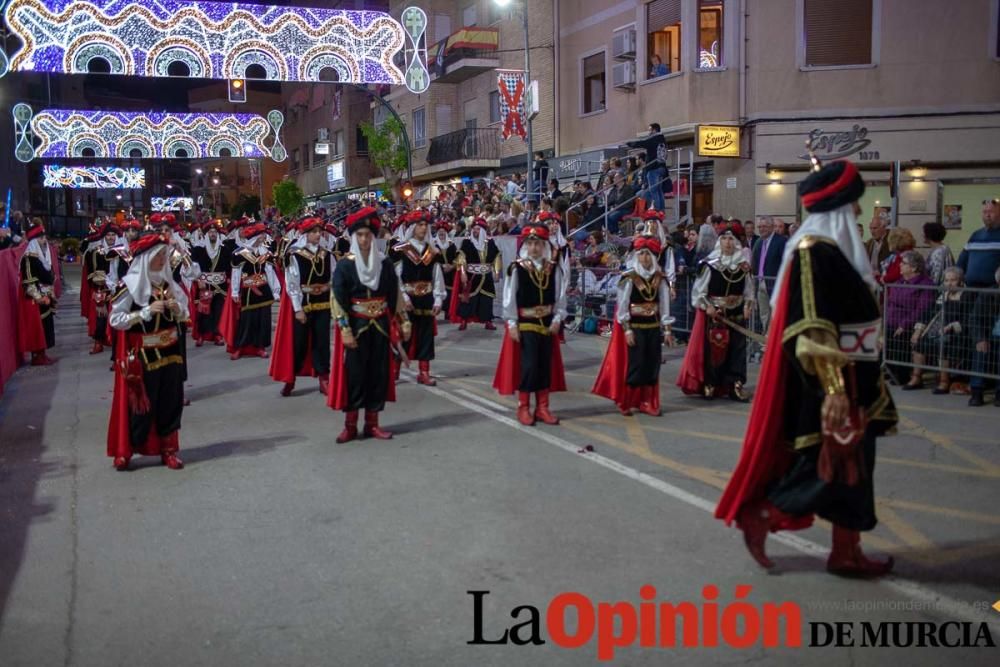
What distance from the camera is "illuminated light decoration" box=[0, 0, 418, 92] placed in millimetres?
16484

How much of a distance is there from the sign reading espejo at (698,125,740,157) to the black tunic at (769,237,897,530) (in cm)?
1662

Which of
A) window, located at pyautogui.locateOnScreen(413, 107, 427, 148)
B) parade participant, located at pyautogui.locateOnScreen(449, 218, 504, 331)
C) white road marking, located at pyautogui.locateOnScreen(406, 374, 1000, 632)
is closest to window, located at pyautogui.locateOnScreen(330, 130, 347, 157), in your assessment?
window, located at pyautogui.locateOnScreen(413, 107, 427, 148)

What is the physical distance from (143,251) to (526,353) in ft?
11.6

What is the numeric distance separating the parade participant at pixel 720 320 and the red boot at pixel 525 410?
2.08 metres

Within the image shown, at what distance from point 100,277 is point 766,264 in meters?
10.5

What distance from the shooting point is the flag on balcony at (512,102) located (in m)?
26.1

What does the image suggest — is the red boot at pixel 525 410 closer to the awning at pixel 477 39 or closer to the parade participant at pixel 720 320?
the parade participant at pixel 720 320

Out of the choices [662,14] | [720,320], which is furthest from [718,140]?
[720,320]

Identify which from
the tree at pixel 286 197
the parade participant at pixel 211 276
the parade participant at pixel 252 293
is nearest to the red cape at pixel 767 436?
the parade participant at pixel 252 293

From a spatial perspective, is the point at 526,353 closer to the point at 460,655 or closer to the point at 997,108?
the point at 460,655

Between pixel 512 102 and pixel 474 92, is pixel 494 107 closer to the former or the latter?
pixel 474 92

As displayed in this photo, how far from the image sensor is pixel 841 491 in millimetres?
4559

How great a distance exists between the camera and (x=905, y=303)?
424 inches

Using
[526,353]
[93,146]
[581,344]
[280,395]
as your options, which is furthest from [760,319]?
[93,146]
